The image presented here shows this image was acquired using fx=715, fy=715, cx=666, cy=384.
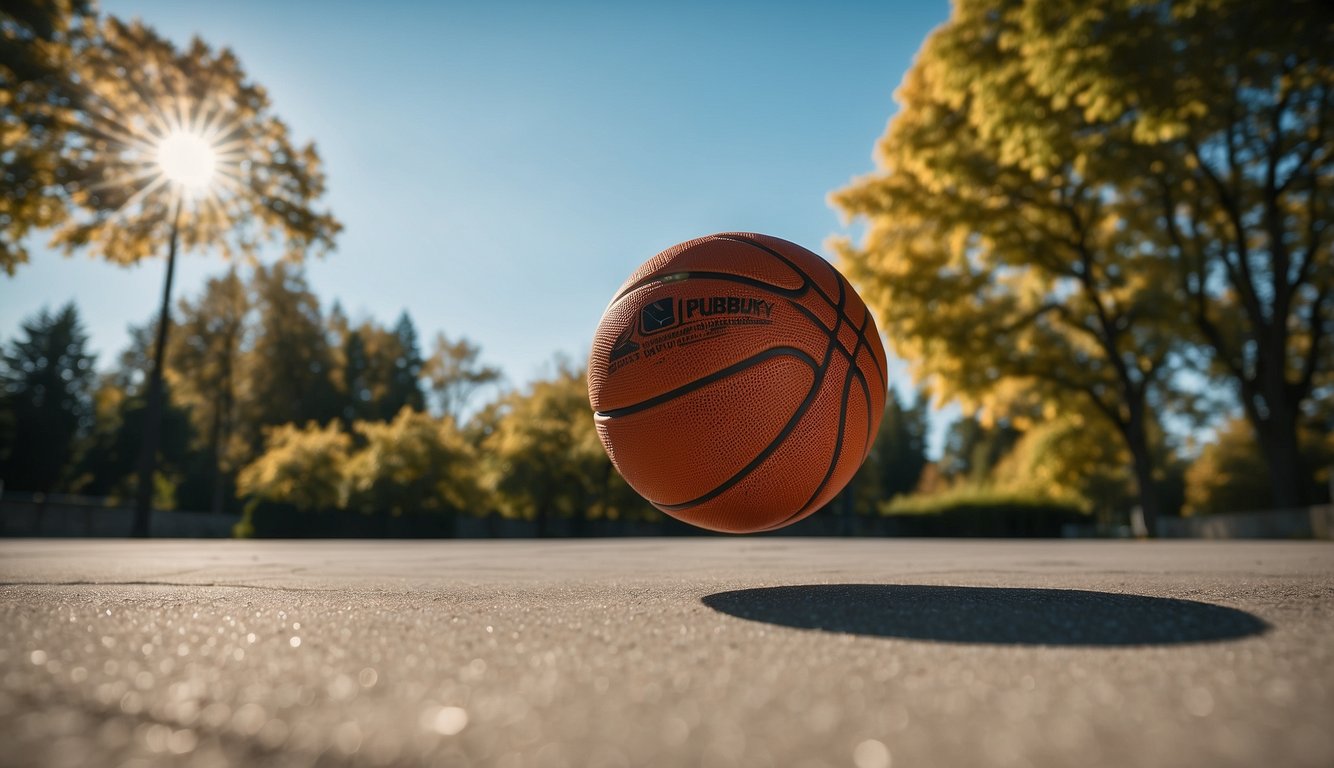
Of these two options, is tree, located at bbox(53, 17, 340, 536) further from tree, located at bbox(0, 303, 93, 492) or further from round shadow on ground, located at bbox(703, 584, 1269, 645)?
tree, located at bbox(0, 303, 93, 492)

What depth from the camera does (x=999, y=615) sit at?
1.93 metres

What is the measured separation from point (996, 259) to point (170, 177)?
17738 millimetres

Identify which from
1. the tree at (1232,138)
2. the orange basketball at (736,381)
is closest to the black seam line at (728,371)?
the orange basketball at (736,381)

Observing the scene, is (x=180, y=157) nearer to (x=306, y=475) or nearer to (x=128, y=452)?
(x=306, y=475)

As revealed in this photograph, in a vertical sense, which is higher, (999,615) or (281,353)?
(281,353)

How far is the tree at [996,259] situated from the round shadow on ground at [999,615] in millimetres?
10849

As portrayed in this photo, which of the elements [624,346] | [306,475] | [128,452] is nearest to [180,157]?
[306,475]

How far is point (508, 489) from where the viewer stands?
23.4m

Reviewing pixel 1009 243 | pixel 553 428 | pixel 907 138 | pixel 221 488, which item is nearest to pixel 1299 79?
pixel 1009 243

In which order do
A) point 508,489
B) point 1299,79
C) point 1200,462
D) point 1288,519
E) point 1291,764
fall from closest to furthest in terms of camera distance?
point 1291,764, point 1299,79, point 1288,519, point 508,489, point 1200,462

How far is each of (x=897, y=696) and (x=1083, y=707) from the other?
0.87 feet

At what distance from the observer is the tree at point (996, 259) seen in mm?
12875

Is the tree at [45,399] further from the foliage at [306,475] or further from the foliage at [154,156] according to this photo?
the foliage at [154,156]

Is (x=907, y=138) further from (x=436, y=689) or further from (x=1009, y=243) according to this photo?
(x=436, y=689)
